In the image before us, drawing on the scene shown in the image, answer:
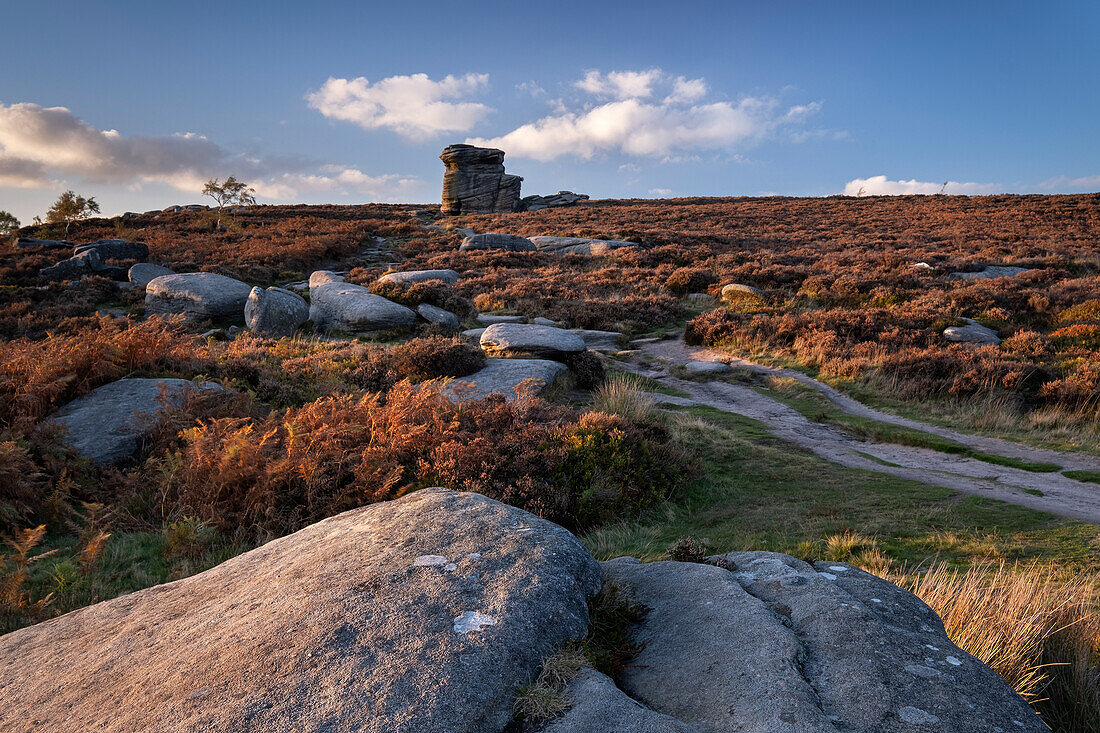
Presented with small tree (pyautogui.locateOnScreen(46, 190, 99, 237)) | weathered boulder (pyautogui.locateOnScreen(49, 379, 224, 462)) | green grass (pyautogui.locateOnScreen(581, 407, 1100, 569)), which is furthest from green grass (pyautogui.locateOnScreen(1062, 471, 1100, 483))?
small tree (pyautogui.locateOnScreen(46, 190, 99, 237))

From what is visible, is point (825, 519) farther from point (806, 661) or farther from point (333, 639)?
point (333, 639)

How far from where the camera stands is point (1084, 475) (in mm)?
8867

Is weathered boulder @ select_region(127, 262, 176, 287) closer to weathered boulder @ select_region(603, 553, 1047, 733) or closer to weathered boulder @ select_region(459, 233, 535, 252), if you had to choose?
weathered boulder @ select_region(459, 233, 535, 252)

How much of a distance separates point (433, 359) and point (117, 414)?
212 inches

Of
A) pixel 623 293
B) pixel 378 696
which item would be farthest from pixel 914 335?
pixel 378 696

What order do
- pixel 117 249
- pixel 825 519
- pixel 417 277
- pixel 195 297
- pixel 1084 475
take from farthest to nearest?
1. pixel 117 249
2. pixel 417 277
3. pixel 195 297
4. pixel 1084 475
5. pixel 825 519

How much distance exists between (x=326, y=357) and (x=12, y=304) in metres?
17.1

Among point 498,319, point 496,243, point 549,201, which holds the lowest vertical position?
point 498,319

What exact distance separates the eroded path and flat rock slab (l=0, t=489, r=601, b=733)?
7.49 m

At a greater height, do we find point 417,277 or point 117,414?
point 417,277

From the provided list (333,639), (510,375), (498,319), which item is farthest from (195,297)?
(333,639)

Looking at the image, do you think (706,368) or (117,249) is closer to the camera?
(706,368)

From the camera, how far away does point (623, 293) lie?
25.2m

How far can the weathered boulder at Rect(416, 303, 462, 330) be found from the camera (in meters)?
18.0
